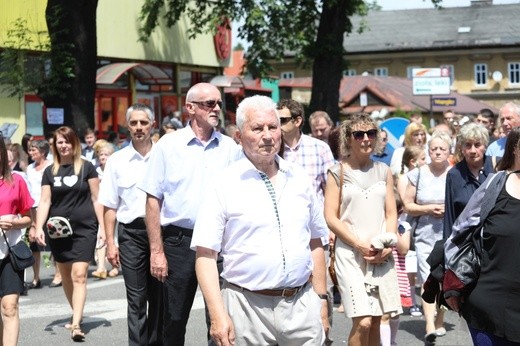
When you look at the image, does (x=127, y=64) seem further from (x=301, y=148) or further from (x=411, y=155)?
(x=301, y=148)

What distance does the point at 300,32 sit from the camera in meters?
29.0

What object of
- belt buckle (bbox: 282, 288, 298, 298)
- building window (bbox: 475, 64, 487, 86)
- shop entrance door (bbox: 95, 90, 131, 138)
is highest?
building window (bbox: 475, 64, 487, 86)

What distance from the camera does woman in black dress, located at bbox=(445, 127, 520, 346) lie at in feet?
18.9

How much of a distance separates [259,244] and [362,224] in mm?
2638

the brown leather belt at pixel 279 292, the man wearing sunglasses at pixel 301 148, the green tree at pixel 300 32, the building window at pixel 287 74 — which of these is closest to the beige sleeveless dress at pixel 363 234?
the man wearing sunglasses at pixel 301 148

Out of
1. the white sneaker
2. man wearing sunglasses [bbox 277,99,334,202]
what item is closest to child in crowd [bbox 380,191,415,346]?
man wearing sunglasses [bbox 277,99,334,202]

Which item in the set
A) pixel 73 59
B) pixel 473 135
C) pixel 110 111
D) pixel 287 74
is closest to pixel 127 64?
pixel 110 111

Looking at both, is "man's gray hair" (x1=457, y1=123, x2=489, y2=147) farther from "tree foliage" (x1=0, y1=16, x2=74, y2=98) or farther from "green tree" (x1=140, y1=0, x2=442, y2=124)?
"green tree" (x1=140, y1=0, x2=442, y2=124)

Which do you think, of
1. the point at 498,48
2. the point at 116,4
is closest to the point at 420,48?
the point at 498,48

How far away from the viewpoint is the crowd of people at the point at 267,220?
5.63 m

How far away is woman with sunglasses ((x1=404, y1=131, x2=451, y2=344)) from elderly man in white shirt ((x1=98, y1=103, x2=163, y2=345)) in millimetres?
2693

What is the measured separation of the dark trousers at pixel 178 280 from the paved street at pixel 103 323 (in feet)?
8.66

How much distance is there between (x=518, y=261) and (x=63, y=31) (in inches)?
718

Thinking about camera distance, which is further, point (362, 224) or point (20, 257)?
point (20, 257)
